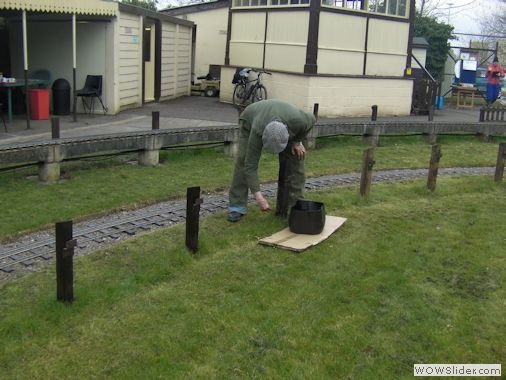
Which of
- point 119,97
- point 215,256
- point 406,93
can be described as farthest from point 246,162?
point 406,93

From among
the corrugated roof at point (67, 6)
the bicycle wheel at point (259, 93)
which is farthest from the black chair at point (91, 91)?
the bicycle wheel at point (259, 93)

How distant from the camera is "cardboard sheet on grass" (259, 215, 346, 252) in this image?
626cm

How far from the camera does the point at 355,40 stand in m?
16.7

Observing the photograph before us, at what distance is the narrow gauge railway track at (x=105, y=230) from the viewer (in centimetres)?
568

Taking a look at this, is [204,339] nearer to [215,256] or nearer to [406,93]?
[215,256]

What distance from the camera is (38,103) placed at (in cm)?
1266

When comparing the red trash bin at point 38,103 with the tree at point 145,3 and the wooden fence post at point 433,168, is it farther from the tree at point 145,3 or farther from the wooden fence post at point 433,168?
the tree at point 145,3

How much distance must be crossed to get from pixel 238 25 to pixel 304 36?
343cm

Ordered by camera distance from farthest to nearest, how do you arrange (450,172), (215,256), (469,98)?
1. (469,98)
2. (450,172)
3. (215,256)

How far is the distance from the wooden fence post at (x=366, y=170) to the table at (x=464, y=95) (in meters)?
14.6

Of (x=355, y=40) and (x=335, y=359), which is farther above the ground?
(x=355, y=40)

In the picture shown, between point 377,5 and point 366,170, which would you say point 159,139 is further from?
Result: point 377,5

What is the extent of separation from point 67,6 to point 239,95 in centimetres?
662

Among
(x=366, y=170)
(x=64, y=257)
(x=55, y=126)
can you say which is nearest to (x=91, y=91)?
(x=55, y=126)
